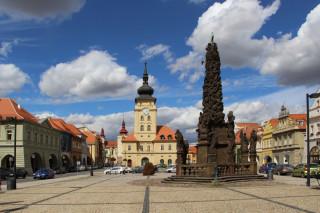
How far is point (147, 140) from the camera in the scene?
307 ft

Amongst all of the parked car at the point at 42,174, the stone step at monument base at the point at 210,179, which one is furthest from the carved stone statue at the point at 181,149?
the parked car at the point at 42,174

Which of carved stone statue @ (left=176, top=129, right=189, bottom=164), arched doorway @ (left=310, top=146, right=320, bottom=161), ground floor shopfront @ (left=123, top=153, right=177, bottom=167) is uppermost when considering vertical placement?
carved stone statue @ (left=176, top=129, right=189, bottom=164)

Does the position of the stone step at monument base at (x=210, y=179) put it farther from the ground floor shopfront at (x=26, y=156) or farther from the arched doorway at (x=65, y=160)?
the arched doorway at (x=65, y=160)

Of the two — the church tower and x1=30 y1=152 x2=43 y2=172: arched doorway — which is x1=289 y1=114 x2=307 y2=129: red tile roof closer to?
x1=30 y1=152 x2=43 y2=172: arched doorway

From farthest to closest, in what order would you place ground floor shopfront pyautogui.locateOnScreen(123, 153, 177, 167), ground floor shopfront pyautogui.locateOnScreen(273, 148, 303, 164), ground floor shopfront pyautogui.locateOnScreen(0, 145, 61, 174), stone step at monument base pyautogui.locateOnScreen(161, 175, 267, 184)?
1. ground floor shopfront pyautogui.locateOnScreen(123, 153, 177, 167)
2. ground floor shopfront pyautogui.locateOnScreen(273, 148, 303, 164)
3. ground floor shopfront pyautogui.locateOnScreen(0, 145, 61, 174)
4. stone step at monument base pyautogui.locateOnScreen(161, 175, 267, 184)

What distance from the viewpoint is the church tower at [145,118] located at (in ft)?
308

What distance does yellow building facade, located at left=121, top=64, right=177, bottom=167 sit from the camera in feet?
302

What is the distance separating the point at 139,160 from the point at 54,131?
34.8 m

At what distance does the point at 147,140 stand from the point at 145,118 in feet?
19.7

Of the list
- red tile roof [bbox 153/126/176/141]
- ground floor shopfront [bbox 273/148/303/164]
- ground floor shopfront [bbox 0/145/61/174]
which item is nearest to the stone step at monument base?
ground floor shopfront [bbox 0/145/61/174]

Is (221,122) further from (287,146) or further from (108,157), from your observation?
(108,157)

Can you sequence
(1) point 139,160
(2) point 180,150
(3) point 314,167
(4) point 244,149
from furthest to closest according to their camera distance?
(1) point 139,160
(3) point 314,167
(4) point 244,149
(2) point 180,150

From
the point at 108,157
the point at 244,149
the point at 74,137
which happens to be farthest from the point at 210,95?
the point at 108,157

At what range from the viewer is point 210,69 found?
93.3 ft
